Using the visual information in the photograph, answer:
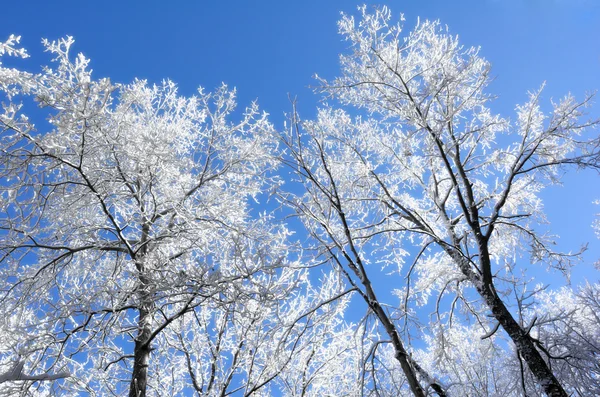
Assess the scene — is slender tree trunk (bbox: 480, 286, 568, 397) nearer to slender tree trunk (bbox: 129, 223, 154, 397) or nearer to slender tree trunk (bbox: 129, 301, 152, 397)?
slender tree trunk (bbox: 129, 223, 154, 397)

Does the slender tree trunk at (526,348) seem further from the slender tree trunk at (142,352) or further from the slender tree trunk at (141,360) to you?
the slender tree trunk at (141,360)

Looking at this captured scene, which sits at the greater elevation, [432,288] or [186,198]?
[186,198]

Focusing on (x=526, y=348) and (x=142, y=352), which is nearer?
(x=526, y=348)

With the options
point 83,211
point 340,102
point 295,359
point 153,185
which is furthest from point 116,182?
point 295,359

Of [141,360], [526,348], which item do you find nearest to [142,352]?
[141,360]

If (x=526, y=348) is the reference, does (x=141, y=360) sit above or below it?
above

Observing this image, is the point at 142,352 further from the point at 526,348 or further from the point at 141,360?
the point at 526,348

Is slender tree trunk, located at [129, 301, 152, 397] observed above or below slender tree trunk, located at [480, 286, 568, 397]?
above

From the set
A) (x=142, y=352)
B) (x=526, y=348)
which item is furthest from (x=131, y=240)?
(x=526, y=348)

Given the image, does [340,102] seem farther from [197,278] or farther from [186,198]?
[197,278]

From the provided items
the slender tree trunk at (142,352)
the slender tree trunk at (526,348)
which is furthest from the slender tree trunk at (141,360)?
the slender tree trunk at (526,348)

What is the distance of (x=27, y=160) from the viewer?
4.54 metres

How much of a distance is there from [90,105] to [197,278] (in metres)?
1.96

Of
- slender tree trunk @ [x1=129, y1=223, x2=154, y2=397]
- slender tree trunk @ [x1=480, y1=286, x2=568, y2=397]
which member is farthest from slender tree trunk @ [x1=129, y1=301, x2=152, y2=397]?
slender tree trunk @ [x1=480, y1=286, x2=568, y2=397]
